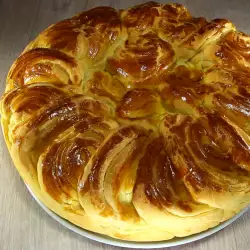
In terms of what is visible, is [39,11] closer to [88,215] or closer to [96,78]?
[96,78]

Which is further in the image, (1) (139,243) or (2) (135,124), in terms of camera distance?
(2) (135,124)

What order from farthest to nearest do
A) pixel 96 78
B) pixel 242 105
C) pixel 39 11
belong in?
pixel 39 11 < pixel 96 78 < pixel 242 105

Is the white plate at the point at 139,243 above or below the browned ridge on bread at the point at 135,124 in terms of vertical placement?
below

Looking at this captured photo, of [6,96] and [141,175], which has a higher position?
[6,96]

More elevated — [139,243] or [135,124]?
[135,124]

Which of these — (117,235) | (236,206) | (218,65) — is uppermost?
(218,65)

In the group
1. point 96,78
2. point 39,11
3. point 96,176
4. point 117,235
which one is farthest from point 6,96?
point 39,11

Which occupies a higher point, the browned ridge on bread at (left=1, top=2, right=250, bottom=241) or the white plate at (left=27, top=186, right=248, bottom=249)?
the browned ridge on bread at (left=1, top=2, right=250, bottom=241)

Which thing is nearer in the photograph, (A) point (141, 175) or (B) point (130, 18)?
(A) point (141, 175)
